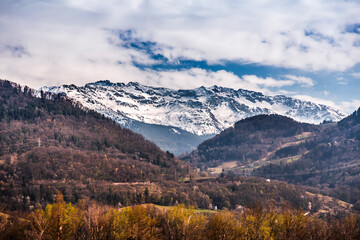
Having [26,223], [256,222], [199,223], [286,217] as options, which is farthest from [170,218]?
[26,223]

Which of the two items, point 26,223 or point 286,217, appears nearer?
point 286,217

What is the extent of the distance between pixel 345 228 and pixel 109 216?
2600 inches

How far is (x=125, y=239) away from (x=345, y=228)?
62429 mm

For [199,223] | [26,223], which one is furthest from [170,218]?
[26,223]

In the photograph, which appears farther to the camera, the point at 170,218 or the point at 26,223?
the point at 26,223

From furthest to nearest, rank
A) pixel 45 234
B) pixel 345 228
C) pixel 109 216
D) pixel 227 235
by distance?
pixel 345 228 < pixel 109 216 < pixel 227 235 < pixel 45 234

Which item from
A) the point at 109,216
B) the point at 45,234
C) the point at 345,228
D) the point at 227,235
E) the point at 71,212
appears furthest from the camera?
the point at 345,228

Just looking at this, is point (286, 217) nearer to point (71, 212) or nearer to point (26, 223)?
point (71, 212)

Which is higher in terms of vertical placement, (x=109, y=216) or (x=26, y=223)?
(x=109, y=216)

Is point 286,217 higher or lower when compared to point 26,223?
higher

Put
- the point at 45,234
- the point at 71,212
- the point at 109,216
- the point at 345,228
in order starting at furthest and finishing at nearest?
the point at 345,228 < the point at 71,212 < the point at 109,216 < the point at 45,234

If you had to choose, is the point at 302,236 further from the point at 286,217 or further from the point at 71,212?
the point at 71,212

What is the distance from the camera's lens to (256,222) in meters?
77.8

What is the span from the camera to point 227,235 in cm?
7375
